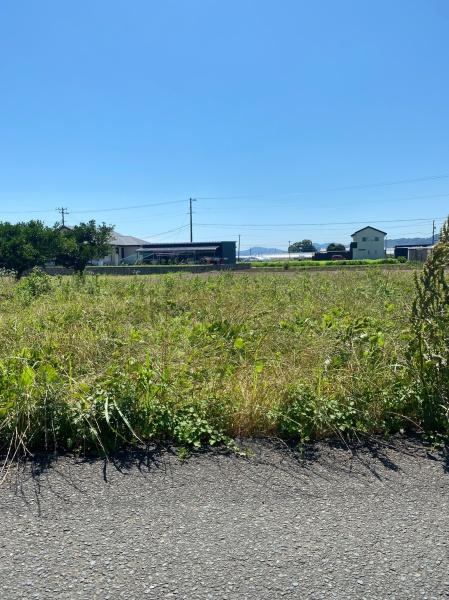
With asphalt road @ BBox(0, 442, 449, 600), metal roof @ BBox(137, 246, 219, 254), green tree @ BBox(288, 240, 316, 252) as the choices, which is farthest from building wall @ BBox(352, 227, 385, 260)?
asphalt road @ BBox(0, 442, 449, 600)

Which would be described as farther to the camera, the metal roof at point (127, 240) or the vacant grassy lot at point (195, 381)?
the metal roof at point (127, 240)

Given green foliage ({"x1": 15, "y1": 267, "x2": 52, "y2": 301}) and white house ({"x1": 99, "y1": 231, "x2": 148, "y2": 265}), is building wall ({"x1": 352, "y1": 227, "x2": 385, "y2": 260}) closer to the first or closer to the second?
white house ({"x1": 99, "y1": 231, "x2": 148, "y2": 265})

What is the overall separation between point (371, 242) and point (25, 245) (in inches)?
2368

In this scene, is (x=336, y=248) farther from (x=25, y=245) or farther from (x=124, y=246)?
(x=25, y=245)

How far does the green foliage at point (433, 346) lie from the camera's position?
3.19m

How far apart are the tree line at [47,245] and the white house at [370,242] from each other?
47.4 m

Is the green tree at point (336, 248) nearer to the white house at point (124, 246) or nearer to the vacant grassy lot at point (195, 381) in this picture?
the white house at point (124, 246)

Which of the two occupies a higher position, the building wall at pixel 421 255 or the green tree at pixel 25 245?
the green tree at pixel 25 245

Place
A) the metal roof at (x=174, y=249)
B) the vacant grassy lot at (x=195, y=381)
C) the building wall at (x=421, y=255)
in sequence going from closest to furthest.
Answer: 1. the vacant grassy lot at (x=195, y=381)
2. the building wall at (x=421, y=255)
3. the metal roof at (x=174, y=249)

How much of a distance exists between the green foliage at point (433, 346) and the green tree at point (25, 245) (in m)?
33.3

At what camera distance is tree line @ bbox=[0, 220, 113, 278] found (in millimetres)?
33125

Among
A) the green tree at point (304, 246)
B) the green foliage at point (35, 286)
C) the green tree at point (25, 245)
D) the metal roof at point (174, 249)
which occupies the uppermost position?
the green tree at point (304, 246)

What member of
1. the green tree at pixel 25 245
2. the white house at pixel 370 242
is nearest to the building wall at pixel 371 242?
the white house at pixel 370 242

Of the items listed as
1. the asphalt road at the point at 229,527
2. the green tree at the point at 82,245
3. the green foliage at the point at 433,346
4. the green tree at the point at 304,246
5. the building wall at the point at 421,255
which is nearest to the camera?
the asphalt road at the point at 229,527
